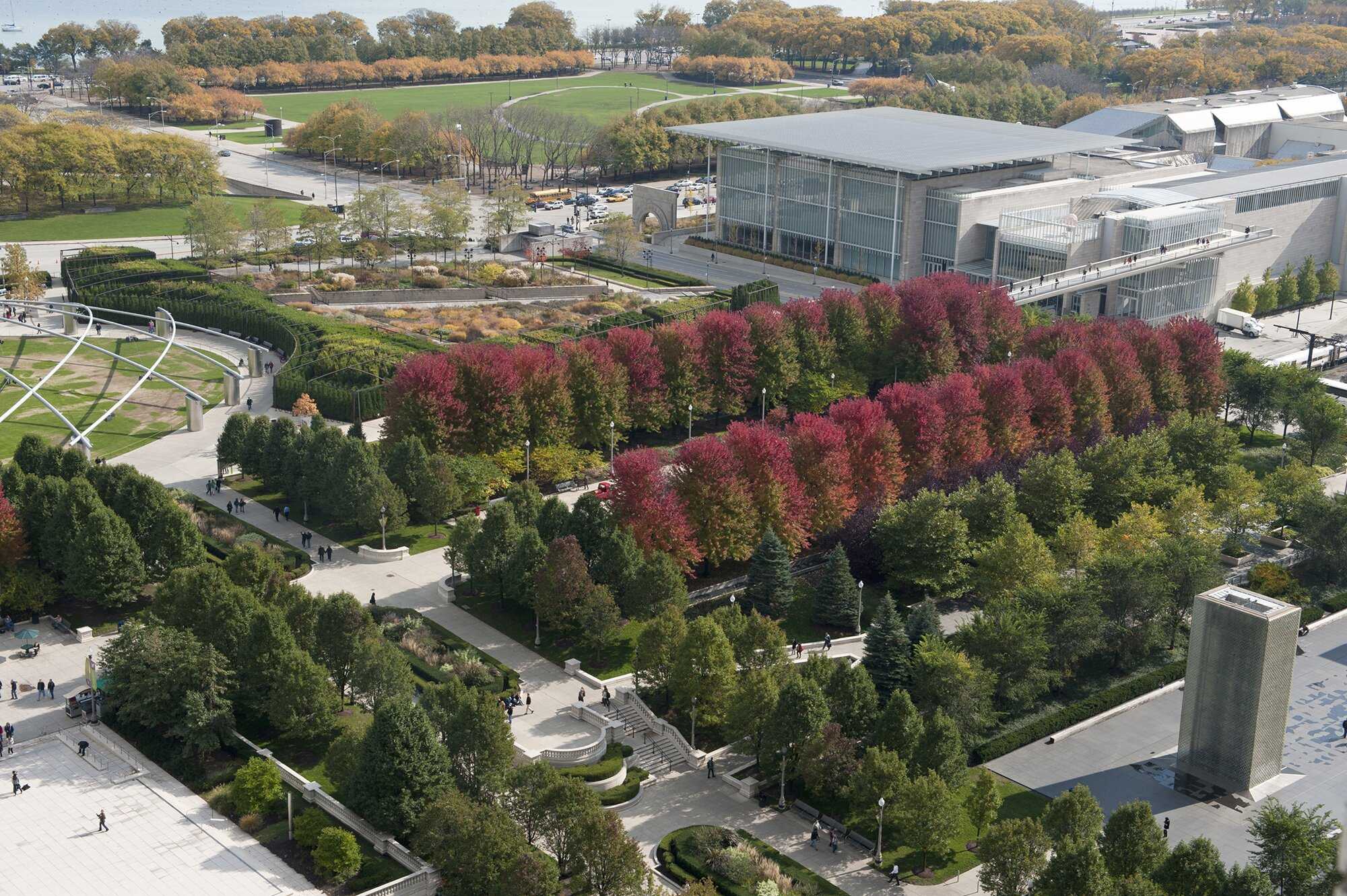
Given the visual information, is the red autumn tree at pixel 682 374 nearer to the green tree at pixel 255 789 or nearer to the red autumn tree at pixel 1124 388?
the red autumn tree at pixel 1124 388

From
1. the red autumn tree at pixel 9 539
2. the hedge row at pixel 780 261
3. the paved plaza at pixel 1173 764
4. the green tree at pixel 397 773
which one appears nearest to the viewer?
the green tree at pixel 397 773

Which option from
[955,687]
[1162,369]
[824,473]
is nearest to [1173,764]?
[955,687]

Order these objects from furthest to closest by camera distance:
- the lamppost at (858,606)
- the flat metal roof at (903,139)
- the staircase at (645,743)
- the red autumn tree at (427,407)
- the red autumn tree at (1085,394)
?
1. the flat metal roof at (903,139)
2. the red autumn tree at (1085,394)
3. the red autumn tree at (427,407)
4. the lamppost at (858,606)
5. the staircase at (645,743)

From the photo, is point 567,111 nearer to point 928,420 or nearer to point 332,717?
point 928,420

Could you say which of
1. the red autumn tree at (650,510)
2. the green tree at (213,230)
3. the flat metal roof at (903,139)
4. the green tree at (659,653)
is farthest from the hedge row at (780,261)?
the green tree at (659,653)

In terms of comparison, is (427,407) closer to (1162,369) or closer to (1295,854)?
(1162,369)

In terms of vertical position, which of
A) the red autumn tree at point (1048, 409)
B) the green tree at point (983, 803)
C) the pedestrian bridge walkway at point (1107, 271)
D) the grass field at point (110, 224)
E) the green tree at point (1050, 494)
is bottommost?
the green tree at point (983, 803)
